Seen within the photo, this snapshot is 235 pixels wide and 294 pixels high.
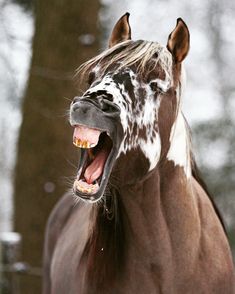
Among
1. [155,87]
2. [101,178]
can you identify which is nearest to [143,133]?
[155,87]

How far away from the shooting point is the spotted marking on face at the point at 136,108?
3.83 m

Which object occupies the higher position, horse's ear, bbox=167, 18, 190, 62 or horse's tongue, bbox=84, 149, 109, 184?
horse's ear, bbox=167, 18, 190, 62

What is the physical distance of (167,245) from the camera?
419cm

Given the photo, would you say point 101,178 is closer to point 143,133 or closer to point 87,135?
point 87,135

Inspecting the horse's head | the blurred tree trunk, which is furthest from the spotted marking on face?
the blurred tree trunk

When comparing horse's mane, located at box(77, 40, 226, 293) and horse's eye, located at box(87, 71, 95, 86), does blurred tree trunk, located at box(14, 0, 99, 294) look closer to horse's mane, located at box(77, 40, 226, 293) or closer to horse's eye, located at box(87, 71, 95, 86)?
horse's mane, located at box(77, 40, 226, 293)

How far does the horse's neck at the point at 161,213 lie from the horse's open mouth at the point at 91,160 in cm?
36

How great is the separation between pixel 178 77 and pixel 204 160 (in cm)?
890

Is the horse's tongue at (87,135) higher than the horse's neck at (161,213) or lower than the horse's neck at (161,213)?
higher

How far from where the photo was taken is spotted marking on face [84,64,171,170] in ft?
12.6

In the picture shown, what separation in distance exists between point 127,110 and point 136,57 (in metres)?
0.31

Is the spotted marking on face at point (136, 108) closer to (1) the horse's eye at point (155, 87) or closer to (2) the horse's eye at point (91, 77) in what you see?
(1) the horse's eye at point (155, 87)

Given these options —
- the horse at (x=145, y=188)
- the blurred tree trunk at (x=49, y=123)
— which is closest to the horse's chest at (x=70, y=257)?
the horse at (x=145, y=188)

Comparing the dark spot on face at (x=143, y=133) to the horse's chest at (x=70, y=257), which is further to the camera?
the horse's chest at (x=70, y=257)
